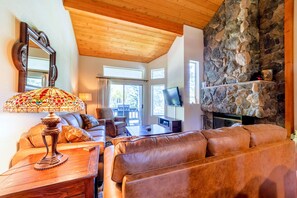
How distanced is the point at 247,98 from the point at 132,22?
3322 millimetres

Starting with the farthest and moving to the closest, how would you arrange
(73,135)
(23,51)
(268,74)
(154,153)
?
(268,74), (73,135), (23,51), (154,153)

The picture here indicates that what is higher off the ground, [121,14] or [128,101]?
[121,14]

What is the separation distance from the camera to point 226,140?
1.21 meters

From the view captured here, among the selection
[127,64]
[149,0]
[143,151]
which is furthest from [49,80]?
[127,64]

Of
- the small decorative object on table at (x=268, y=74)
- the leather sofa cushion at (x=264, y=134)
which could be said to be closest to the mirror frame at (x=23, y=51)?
the leather sofa cushion at (x=264, y=134)

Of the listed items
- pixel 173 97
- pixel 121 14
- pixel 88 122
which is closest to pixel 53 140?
pixel 88 122

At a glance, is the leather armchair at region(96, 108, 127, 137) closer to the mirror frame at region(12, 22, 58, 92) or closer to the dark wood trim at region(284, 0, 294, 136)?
the mirror frame at region(12, 22, 58, 92)

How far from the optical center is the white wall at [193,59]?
436cm

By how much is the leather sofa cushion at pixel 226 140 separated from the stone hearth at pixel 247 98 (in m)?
2.25

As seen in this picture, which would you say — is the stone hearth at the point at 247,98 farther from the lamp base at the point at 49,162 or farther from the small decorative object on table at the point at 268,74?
the lamp base at the point at 49,162

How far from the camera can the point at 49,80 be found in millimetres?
2541

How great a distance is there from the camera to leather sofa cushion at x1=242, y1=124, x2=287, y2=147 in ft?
4.39

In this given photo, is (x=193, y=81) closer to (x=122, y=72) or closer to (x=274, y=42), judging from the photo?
(x=274, y=42)

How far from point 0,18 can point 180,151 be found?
202cm
